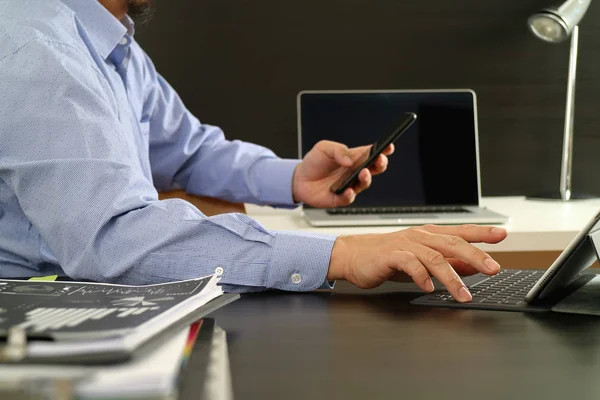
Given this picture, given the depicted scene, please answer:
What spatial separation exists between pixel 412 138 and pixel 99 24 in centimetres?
88

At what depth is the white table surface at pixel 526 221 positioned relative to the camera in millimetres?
1564

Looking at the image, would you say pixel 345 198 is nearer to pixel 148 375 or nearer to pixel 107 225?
pixel 107 225

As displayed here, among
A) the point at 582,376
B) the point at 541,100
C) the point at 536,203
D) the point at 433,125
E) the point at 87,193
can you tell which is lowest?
the point at 582,376

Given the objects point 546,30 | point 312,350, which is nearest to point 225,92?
point 546,30

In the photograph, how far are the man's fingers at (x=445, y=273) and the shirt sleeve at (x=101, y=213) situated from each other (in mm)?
126

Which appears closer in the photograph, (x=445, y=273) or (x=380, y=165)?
(x=445, y=273)

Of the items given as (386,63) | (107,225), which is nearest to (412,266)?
(107,225)

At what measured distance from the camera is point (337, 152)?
150cm

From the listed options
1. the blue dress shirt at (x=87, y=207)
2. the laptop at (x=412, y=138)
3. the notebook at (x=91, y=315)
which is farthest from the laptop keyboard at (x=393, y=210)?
the notebook at (x=91, y=315)

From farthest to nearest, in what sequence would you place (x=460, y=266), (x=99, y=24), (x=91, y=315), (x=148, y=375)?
(x=99, y=24)
(x=460, y=266)
(x=91, y=315)
(x=148, y=375)

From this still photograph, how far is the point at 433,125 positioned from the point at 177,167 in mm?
589

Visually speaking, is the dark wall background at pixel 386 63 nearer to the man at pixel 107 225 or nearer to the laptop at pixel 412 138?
the laptop at pixel 412 138

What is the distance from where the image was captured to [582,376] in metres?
0.59

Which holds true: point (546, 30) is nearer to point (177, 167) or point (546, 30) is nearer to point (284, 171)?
point (284, 171)
